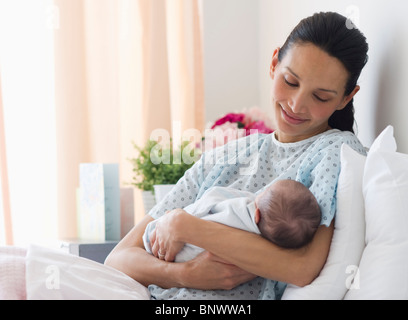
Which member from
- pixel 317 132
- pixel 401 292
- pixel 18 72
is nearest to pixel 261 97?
pixel 18 72

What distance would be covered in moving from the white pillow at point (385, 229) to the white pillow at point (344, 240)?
2 cm

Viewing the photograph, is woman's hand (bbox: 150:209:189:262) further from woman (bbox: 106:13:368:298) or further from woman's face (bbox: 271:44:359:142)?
woman's face (bbox: 271:44:359:142)

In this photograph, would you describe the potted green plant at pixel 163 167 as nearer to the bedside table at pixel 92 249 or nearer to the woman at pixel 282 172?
the bedside table at pixel 92 249

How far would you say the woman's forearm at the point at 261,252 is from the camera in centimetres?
115

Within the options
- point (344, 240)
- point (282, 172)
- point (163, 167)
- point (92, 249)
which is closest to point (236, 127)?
point (163, 167)

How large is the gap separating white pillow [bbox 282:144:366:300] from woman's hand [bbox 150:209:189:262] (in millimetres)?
291

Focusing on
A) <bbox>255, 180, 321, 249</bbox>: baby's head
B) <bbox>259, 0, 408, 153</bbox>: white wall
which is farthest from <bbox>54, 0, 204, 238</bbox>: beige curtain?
<bbox>255, 180, 321, 249</bbox>: baby's head

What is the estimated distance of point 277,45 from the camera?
2.67m

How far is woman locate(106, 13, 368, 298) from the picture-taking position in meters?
1.19

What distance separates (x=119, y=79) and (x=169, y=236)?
1.81 metres

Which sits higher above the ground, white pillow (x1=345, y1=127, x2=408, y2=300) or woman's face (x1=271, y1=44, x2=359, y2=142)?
woman's face (x1=271, y1=44, x2=359, y2=142)

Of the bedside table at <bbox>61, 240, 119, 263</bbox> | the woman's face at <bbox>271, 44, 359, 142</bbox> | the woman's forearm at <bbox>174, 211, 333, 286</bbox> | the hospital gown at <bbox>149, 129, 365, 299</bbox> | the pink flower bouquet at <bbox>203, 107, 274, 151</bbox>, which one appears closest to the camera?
the woman's forearm at <bbox>174, 211, 333, 286</bbox>

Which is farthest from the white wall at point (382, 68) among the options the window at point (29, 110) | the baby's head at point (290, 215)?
the window at point (29, 110)

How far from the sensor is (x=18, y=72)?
285 cm
